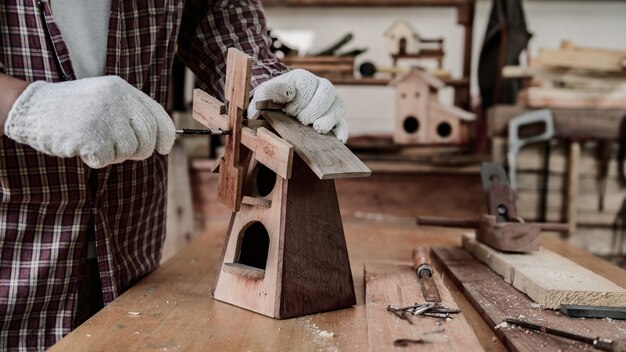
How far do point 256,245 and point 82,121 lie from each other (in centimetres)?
51

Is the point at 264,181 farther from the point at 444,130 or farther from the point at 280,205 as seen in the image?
the point at 444,130

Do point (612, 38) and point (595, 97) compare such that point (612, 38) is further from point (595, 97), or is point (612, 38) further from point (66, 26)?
point (66, 26)

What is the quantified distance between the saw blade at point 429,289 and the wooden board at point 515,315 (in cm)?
8

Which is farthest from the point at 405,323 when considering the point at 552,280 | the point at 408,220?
the point at 408,220

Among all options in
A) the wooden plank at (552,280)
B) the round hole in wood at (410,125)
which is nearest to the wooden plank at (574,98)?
the round hole in wood at (410,125)

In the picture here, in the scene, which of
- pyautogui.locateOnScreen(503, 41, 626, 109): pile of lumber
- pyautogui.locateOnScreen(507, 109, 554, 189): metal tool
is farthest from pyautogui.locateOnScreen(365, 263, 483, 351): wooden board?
pyautogui.locateOnScreen(503, 41, 626, 109): pile of lumber

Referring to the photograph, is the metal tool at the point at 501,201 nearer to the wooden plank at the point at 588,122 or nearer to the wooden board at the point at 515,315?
the wooden board at the point at 515,315

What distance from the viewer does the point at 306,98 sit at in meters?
1.31

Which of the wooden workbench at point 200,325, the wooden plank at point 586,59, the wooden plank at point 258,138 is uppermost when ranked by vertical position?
the wooden plank at point 586,59

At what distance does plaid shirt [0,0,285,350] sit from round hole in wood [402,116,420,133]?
1881mm

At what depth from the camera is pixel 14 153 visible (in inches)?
52.3

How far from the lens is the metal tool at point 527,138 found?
10.1 feet

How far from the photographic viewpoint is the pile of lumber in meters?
3.15

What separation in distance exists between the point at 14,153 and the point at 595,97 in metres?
2.85
